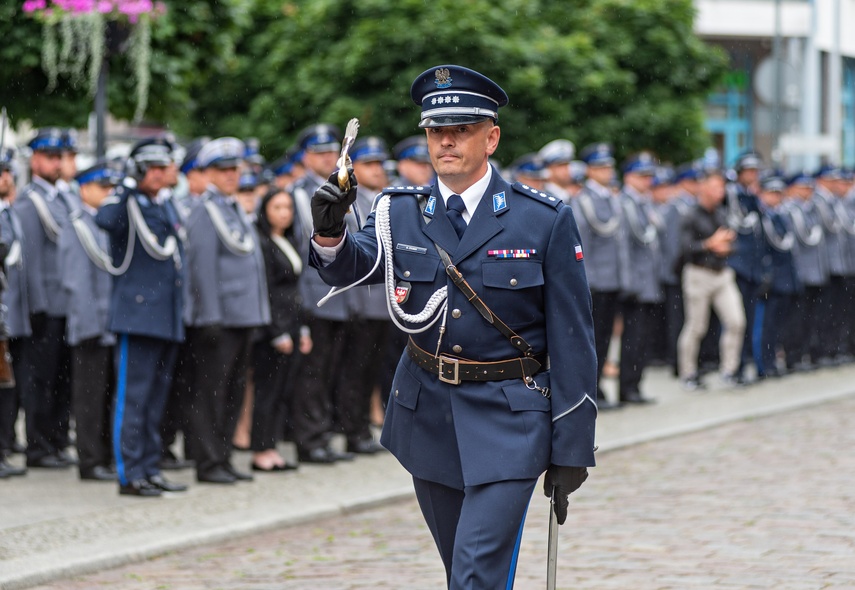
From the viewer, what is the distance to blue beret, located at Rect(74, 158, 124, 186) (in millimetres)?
11000

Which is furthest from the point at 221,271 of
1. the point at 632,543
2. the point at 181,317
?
the point at 632,543

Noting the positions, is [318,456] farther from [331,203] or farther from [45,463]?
[331,203]

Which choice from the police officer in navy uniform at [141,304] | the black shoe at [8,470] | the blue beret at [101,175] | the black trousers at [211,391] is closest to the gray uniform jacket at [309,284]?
the black trousers at [211,391]

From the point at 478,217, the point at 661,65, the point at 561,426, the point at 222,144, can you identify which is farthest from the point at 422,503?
the point at 661,65

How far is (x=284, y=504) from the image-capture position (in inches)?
378

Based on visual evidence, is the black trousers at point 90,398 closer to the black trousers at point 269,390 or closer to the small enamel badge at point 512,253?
the black trousers at point 269,390

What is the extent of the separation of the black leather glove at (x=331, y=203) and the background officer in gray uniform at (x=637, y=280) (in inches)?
391

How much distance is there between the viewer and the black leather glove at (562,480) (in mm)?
5215

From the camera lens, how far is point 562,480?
5.22m

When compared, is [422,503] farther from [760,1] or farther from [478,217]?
[760,1]

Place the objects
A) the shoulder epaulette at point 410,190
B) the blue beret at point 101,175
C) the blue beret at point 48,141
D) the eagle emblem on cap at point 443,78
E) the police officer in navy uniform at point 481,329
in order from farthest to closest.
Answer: the blue beret at point 48,141 < the blue beret at point 101,175 < the shoulder epaulette at point 410,190 < the eagle emblem on cap at point 443,78 < the police officer in navy uniform at point 481,329

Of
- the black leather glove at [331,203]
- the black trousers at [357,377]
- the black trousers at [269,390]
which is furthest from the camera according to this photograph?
the black trousers at [357,377]

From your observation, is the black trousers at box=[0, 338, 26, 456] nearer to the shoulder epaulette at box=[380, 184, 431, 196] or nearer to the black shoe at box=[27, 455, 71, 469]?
the black shoe at box=[27, 455, 71, 469]

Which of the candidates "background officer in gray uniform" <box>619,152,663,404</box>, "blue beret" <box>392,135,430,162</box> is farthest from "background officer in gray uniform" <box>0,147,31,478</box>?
"background officer in gray uniform" <box>619,152,663,404</box>
